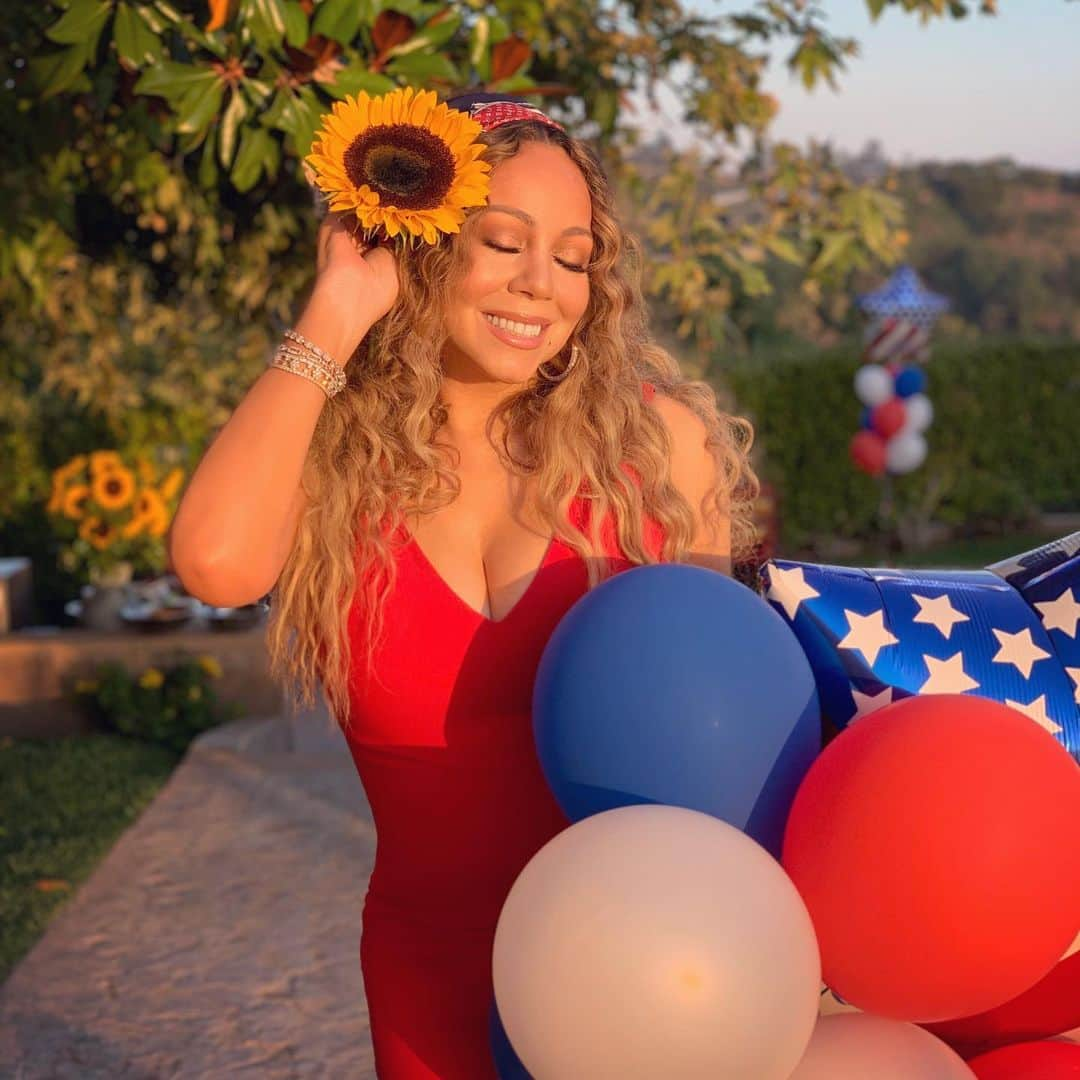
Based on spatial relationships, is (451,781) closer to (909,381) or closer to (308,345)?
(308,345)

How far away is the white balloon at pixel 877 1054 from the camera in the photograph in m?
1.42

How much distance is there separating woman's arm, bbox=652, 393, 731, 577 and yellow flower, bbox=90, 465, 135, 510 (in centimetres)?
605

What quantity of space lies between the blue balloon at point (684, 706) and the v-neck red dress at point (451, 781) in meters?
0.28

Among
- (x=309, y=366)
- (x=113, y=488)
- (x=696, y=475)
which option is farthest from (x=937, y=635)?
(x=113, y=488)

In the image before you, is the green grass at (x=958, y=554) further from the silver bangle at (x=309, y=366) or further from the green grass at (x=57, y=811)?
the silver bangle at (x=309, y=366)

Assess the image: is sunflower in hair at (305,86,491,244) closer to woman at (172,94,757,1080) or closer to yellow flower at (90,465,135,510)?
woman at (172,94,757,1080)

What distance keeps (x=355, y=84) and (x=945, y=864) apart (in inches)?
78.2

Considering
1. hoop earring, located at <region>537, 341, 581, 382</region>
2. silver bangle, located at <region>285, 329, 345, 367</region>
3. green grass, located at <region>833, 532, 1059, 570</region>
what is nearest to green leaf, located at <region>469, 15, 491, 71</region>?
hoop earring, located at <region>537, 341, 581, 382</region>

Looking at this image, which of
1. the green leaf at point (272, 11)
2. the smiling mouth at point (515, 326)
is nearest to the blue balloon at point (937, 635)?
the smiling mouth at point (515, 326)

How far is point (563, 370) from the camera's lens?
1.96 metres

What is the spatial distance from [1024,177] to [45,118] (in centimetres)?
5234

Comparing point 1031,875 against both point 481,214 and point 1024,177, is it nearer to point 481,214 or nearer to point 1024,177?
point 481,214

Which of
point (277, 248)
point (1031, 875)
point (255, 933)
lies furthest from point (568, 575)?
point (277, 248)

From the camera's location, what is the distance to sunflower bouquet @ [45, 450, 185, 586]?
297 inches
